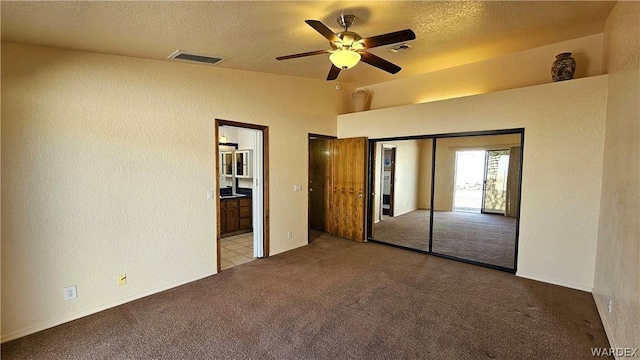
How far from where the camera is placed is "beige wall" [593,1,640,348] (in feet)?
6.28

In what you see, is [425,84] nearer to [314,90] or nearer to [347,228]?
[314,90]

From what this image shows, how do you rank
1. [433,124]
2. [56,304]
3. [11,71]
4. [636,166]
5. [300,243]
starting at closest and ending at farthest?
[636,166], [11,71], [56,304], [433,124], [300,243]

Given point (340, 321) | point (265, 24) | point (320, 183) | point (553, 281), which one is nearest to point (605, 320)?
point (553, 281)

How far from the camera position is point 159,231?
321 cm

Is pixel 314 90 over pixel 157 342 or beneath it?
over

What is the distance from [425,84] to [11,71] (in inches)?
208

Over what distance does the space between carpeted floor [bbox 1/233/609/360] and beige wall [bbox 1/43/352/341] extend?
0.37m

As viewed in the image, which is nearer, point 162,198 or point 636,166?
point 636,166

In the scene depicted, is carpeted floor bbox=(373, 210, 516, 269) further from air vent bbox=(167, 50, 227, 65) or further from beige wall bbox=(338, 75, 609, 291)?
air vent bbox=(167, 50, 227, 65)

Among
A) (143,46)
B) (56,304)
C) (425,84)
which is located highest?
(425,84)

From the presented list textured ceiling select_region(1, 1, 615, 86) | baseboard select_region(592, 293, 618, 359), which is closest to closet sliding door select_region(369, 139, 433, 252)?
textured ceiling select_region(1, 1, 615, 86)

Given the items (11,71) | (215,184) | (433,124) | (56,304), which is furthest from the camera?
(433,124)

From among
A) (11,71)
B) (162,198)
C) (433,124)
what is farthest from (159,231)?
(433,124)

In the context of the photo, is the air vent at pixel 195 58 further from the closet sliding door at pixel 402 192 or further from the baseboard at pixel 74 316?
the closet sliding door at pixel 402 192
